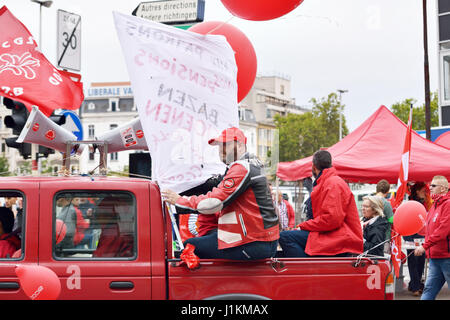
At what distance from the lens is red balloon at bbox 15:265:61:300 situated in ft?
13.2

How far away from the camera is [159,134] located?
538cm

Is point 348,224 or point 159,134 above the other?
point 159,134

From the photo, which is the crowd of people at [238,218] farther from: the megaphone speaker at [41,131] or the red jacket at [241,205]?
the megaphone speaker at [41,131]

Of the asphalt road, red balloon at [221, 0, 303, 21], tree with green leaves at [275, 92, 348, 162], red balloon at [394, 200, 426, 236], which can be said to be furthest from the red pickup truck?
tree with green leaves at [275, 92, 348, 162]

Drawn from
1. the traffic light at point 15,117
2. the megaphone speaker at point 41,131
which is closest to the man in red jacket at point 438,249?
the megaphone speaker at point 41,131

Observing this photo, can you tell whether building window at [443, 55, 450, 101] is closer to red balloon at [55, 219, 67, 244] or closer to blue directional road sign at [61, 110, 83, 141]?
blue directional road sign at [61, 110, 83, 141]

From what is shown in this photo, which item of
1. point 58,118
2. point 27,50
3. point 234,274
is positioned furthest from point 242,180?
point 58,118

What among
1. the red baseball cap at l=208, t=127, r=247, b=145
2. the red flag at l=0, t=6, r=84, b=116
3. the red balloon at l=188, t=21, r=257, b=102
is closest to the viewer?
the red baseball cap at l=208, t=127, r=247, b=145

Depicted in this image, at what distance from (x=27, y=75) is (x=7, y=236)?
2515 millimetres

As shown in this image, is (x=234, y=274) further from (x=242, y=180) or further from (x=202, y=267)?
(x=242, y=180)

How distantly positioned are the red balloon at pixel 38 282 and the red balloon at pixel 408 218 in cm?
296

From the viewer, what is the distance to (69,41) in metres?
10.7

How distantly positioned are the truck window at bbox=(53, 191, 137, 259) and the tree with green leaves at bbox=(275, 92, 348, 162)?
49776 mm

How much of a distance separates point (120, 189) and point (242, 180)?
2.85 ft
